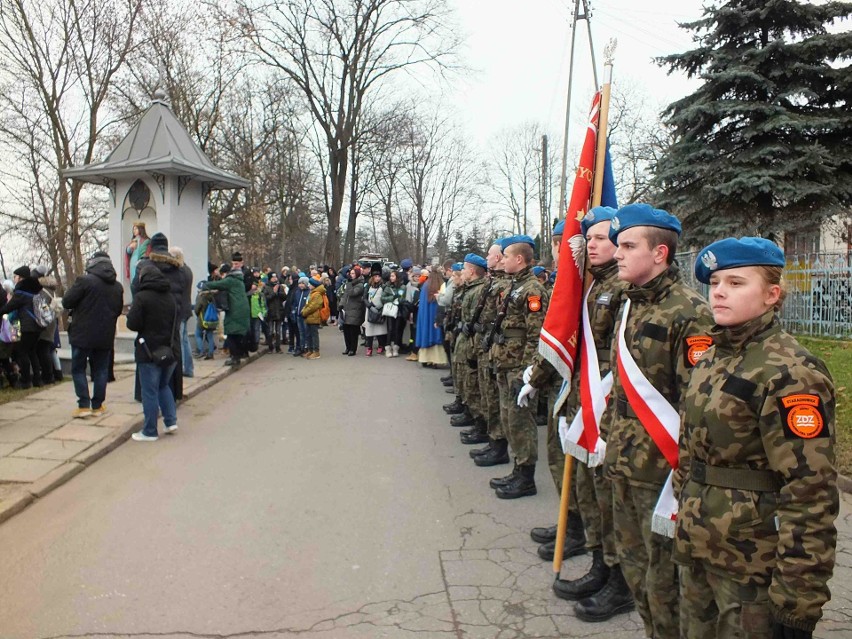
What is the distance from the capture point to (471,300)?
7.61 meters

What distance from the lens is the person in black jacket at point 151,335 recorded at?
291 inches

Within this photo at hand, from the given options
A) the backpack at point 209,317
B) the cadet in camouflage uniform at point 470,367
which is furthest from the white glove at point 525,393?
the backpack at point 209,317

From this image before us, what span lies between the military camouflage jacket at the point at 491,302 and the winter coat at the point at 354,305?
8.22 meters

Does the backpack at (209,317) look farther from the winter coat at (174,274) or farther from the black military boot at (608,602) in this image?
the black military boot at (608,602)

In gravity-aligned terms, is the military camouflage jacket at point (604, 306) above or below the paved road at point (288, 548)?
above

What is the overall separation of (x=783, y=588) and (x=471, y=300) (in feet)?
18.8

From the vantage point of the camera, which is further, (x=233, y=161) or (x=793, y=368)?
(x=233, y=161)

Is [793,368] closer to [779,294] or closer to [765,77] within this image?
[779,294]

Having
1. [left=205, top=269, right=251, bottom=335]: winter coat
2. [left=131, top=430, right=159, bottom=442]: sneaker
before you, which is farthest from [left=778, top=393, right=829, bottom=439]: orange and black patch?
[left=205, top=269, right=251, bottom=335]: winter coat

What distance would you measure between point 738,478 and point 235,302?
11106mm

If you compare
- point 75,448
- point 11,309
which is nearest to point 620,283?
point 75,448

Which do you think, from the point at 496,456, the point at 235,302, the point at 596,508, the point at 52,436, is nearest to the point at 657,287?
the point at 596,508

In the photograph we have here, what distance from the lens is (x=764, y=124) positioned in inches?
600

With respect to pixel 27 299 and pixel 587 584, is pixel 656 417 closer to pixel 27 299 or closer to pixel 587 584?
pixel 587 584
